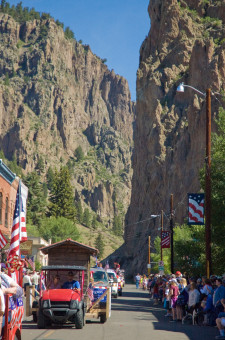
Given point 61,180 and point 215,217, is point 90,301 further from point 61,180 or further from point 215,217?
point 61,180

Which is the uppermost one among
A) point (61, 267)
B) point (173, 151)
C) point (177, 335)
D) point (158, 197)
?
point (173, 151)

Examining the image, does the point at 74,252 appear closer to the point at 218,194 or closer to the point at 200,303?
the point at 200,303

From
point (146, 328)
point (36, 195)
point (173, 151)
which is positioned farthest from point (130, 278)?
point (146, 328)

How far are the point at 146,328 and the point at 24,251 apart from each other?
96.8 feet

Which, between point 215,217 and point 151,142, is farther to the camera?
point 151,142

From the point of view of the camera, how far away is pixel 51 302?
56.5 ft

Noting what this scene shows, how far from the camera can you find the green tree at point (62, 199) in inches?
5364

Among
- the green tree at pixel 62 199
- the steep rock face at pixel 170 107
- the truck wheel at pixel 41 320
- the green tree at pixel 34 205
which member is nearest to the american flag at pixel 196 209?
the truck wheel at pixel 41 320

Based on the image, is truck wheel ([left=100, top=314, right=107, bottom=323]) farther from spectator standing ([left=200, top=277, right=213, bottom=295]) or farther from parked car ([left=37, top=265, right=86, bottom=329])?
spectator standing ([left=200, top=277, right=213, bottom=295])

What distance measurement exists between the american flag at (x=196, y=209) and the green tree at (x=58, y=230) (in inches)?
3352

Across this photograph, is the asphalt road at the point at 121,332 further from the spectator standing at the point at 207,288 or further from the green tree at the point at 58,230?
the green tree at the point at 58,230

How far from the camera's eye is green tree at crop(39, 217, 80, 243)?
356 feet

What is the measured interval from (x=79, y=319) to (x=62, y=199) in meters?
127

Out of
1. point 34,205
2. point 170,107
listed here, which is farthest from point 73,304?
point 34,205
